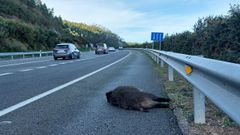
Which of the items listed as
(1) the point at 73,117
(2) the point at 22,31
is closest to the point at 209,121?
(1) the point at 73,117

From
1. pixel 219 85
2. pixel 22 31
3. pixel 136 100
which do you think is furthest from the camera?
pixel 22 31

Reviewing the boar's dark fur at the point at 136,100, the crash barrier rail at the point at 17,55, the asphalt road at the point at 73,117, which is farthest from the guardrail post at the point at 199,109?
the crash barrier rail at the point at 17,55

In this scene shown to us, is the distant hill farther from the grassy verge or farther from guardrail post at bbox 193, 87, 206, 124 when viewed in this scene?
guardrail post at bbox 193, 87, 206, 124

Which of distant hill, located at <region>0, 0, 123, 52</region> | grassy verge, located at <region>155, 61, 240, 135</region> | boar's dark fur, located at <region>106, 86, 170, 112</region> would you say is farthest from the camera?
distant hill, located at <region>0, 0, 123, 52</region>

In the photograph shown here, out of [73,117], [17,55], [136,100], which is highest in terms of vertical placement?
[136,100]

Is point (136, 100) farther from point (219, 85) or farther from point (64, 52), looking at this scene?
point (64, 52)

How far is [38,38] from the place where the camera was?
186 ft

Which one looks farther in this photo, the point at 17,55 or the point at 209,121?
the point at 17,55

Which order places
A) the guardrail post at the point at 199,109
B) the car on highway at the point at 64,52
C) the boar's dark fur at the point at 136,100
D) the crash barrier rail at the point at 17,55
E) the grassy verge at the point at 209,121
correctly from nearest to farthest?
the grassy verge at the point at 209,121 < the guardrail post at the point at 199,109 < the boar's dark fur at the point at 136,100 < the car on highway at the point at 64,52 < the crash barrier rail at the point at 17,55

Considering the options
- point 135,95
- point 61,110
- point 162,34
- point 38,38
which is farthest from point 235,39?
point 38,38

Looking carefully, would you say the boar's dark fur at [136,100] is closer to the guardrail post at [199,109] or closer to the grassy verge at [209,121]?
the grassy verge at [209,121]

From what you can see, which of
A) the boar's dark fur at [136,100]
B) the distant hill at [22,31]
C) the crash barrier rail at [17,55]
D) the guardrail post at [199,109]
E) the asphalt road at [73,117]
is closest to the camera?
the asphalt road at [73,117]

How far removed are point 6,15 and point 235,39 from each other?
63.7 meters

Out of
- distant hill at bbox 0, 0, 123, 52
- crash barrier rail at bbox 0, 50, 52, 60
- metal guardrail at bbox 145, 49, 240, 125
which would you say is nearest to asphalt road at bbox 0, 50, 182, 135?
metal guardrail at bbox 145, 49, 240, 125
